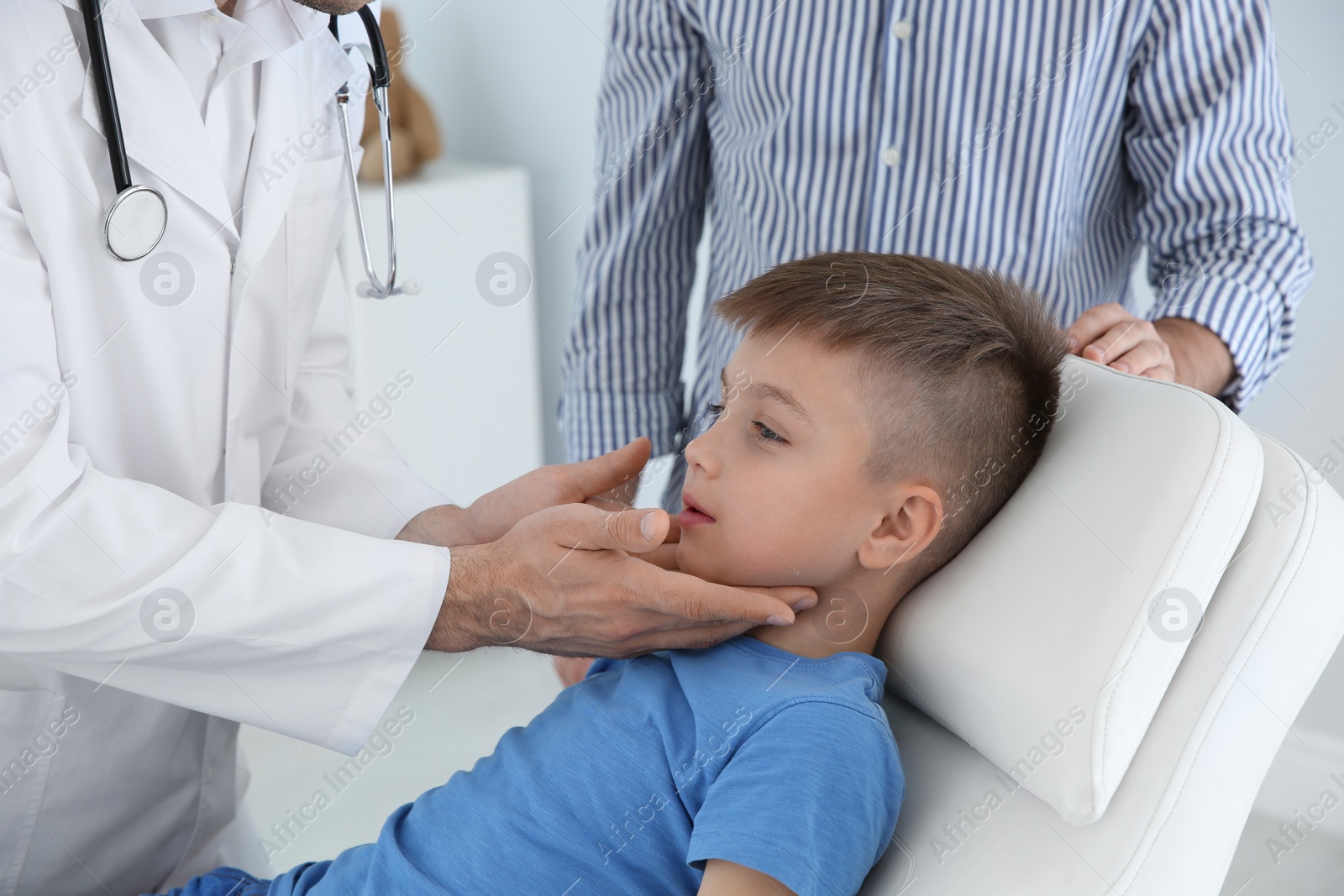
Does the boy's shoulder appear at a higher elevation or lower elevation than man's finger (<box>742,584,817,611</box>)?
lower

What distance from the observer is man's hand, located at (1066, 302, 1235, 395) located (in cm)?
109

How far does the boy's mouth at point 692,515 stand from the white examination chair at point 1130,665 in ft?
0.75

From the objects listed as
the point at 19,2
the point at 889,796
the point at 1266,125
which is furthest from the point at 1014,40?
the point at 19,2

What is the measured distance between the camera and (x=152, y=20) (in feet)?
3.34

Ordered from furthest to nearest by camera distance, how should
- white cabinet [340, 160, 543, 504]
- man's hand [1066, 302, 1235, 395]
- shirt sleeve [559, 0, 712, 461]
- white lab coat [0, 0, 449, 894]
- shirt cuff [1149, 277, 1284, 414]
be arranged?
white cabinet [340, 160, 543, 504] → shirt sleeve [559, 0, 712, 461] → shirt cuff [1149, 277, 1284, 414] → man's hand [1066, 302, 1235, 395] → white lab coat [0, 0, 449, 894]

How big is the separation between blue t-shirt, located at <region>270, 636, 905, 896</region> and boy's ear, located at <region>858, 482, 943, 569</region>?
92mm

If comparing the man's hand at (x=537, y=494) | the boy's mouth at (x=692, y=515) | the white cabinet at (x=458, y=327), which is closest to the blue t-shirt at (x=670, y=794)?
the boy's mouth at (x=692, y=515)

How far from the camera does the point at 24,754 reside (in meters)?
1.00

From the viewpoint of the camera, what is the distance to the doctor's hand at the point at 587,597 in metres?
0.94

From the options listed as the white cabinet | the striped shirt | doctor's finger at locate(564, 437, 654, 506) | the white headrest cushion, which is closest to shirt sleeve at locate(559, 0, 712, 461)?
the striped shirt

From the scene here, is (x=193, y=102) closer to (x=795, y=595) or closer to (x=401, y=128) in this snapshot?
(x=795, y=595)

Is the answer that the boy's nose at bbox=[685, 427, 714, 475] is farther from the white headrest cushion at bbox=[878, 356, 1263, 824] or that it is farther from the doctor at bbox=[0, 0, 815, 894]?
the white headrest cushion at bbox=[878, 356, 1263, 824]

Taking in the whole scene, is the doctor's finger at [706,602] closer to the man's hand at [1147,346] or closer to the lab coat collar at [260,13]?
the man's hand at [1147,346]

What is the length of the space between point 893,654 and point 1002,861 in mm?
211
